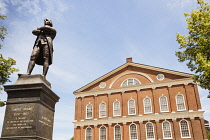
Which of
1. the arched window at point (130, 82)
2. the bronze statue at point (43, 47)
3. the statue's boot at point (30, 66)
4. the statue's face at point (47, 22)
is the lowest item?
the statue's boot at point (30, 66)

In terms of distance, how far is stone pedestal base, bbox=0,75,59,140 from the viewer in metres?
5.57

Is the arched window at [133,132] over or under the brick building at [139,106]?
under

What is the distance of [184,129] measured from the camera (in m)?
26.6

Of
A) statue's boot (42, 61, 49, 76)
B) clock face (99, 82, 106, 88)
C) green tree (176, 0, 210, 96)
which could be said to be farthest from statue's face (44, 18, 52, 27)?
clock face (99, 82, 106, 88)

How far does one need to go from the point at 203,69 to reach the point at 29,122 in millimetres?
10946

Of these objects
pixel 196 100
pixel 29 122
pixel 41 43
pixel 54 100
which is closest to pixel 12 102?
pixel 29 122

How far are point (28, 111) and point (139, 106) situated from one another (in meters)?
25.6

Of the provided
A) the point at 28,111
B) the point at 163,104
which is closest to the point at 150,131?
the point at 163,104

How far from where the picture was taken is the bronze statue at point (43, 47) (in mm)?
6992

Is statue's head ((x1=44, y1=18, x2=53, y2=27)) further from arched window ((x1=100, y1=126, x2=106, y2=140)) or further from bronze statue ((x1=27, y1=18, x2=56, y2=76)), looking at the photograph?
arched window ((x1=100, y1=126, x2=106, y2=140))

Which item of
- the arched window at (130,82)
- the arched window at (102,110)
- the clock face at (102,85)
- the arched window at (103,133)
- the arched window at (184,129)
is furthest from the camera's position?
the clock face at (102,85)

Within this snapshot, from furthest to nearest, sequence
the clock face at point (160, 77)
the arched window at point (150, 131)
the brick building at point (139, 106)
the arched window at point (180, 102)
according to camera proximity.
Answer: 1. the clock face at point (160, 77)
2. the arched window at point (180, 102)
3. the arched window at point (150, 131)
4. the brick building at point (139, 106)

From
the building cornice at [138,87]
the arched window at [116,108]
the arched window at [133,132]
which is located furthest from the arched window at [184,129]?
the arched window at [116,108]

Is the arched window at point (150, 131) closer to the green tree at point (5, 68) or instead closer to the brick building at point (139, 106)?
the brick building at point (139, 106)
